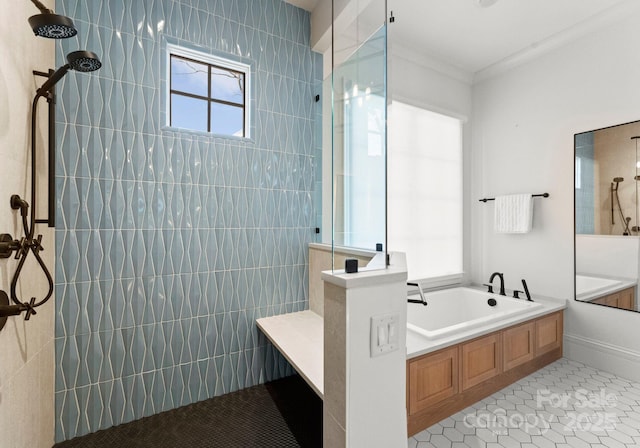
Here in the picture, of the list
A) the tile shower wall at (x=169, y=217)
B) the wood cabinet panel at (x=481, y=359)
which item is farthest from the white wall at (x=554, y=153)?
the tile shower wall at (x=169, y=217)

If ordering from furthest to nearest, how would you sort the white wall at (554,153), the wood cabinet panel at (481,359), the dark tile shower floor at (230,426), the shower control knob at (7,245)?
the white wall at (554,153), the wood cabinet panel at (481,359), the dark tile shower floor at (230,426), the shower control knob at (7,245)

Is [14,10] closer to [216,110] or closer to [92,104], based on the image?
[92,104]

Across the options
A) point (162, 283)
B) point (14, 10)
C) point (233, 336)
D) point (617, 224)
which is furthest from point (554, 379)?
point (14, 10)

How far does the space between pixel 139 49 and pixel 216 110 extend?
57 centimetres

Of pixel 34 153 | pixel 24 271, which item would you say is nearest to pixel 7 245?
pixel 24 271

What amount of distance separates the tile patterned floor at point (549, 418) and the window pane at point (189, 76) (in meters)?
2.69

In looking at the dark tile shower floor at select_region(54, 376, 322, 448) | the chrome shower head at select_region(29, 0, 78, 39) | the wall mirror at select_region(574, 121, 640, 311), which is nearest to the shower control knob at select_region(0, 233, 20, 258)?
the chrome shower head at select_region(29, 0, 78, 39)

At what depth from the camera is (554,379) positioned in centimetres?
228

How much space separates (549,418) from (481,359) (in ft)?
1.49

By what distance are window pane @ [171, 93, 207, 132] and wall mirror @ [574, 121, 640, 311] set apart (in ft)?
10.5

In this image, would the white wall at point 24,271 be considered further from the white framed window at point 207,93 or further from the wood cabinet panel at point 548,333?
the wood cabinet panel at point 548,333

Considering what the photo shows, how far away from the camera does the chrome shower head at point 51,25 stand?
41.0 inches

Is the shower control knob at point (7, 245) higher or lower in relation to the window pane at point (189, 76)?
lower

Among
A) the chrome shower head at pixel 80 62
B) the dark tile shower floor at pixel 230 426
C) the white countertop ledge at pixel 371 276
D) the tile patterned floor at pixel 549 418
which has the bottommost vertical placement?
the dark tile shower floor at pixel 230 426
